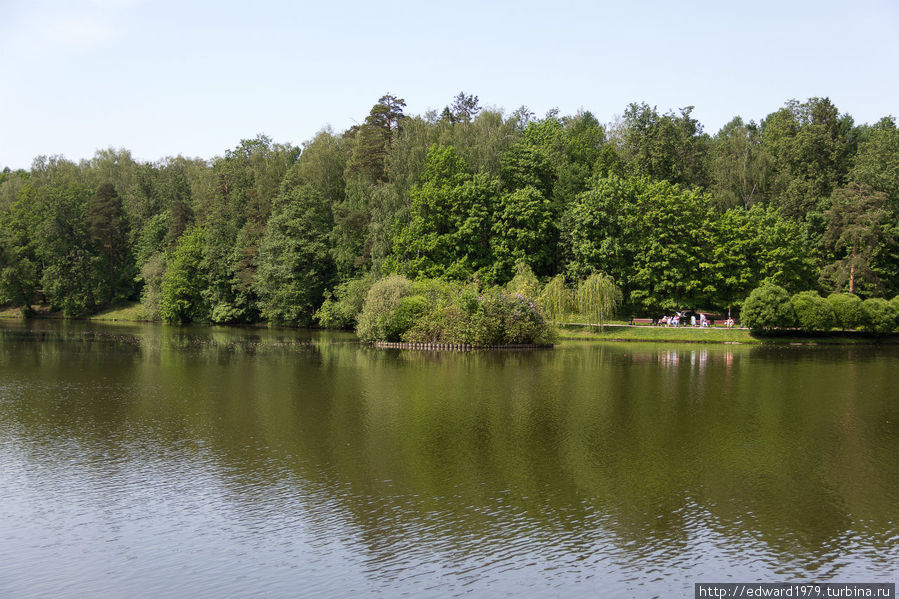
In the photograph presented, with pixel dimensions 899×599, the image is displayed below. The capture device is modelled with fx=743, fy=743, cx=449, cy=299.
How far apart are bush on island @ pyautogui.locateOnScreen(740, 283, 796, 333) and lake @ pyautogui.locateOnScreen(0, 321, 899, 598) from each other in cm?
2229

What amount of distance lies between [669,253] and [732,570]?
5589 cm

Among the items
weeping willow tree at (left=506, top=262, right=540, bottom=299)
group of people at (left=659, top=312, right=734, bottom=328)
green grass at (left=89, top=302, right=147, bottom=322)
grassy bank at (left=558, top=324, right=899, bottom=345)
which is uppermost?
weeping willow tree at (left=506, top=262, right=540, bottom=299)

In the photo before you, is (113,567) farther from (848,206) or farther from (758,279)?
(848,206)

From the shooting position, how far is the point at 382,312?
5447 centimetres

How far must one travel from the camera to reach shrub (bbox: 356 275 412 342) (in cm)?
5397

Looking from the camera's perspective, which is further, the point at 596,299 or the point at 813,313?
the point at 596,299

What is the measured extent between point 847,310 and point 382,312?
36.3 meters

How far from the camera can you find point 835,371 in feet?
130

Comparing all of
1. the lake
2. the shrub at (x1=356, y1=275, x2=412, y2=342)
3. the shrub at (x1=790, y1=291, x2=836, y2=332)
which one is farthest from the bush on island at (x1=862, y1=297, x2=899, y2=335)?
the shrub at (x1=356, y1=275, x2=412, y2=342)

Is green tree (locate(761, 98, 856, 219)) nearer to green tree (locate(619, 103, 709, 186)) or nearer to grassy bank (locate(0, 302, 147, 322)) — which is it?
green tree (locate(619, 103, 709, 186))

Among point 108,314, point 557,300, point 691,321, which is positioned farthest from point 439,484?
point 108,314

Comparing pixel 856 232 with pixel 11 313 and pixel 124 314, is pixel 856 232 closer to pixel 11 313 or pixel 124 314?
pixel 124 314

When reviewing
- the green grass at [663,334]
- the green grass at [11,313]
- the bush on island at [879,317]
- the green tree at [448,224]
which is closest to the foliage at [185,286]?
the green grass at [11,313]

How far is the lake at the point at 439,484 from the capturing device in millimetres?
12727
